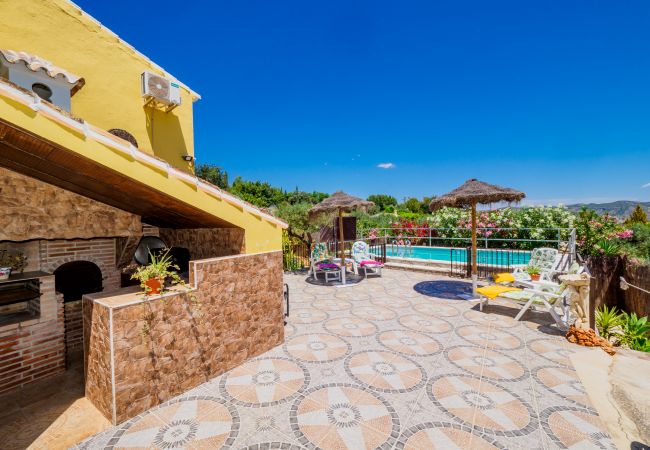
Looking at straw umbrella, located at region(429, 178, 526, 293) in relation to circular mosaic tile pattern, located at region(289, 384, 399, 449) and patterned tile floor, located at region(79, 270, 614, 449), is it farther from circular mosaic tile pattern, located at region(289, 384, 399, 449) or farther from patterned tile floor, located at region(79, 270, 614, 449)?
circular mosaic tile pattern, located at region(289, 384, 399, 449)

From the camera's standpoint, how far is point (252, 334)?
4957mm

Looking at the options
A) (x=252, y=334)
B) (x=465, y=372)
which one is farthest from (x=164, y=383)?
(x=465, y=372)

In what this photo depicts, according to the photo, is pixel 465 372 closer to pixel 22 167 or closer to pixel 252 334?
pixel 252 334

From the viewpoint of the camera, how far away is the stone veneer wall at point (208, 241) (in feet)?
16.7

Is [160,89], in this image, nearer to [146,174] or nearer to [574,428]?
[146,174]

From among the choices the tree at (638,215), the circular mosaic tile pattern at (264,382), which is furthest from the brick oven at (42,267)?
the tree at (638,215)

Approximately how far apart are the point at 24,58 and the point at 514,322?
1130 centimetres

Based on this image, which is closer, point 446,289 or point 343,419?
point 343,419

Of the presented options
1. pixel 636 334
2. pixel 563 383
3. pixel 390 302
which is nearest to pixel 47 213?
pixel 390 302

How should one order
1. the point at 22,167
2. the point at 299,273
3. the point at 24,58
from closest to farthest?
the point at 22,167 < the point at 24,58 < the point at 299,273

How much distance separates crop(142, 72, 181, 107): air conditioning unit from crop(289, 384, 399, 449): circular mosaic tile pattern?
325 inches

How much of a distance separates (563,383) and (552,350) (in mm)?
1194

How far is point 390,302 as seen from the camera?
8.01 meters

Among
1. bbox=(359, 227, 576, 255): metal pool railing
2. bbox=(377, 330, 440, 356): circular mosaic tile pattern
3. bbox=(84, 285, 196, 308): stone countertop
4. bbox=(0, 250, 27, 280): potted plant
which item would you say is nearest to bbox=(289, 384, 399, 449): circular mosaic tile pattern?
bbox=(377, 330, 440, 356): circular mosaic tile pattern
